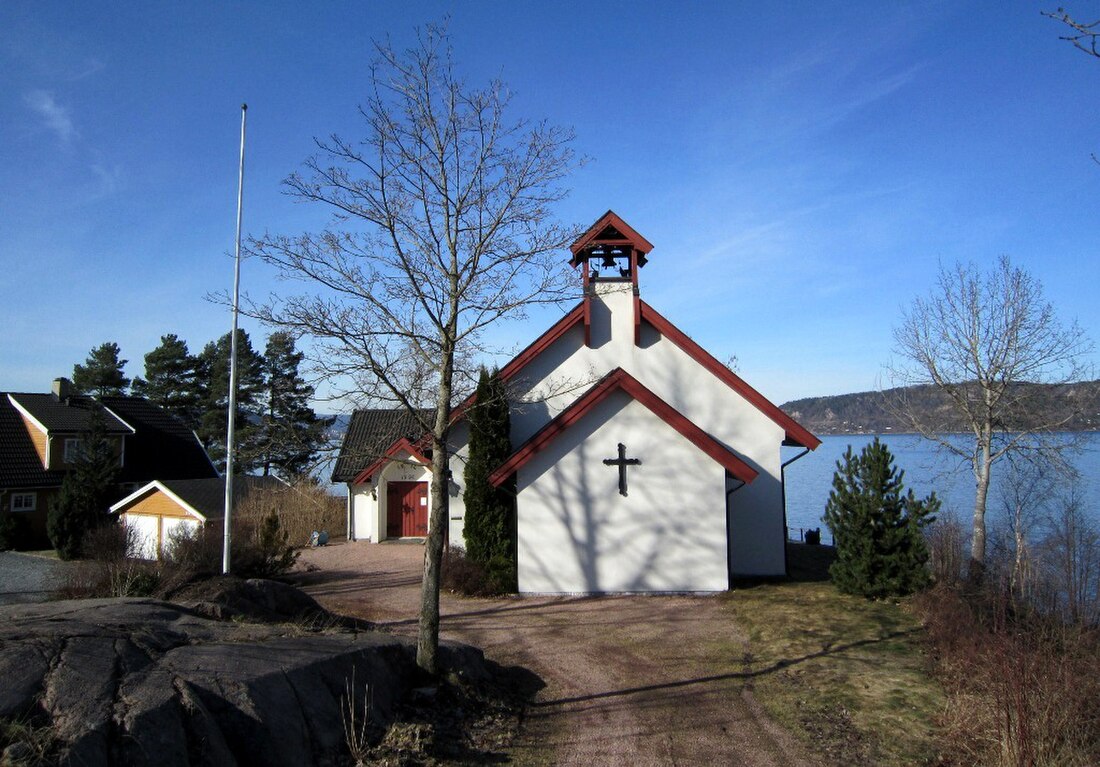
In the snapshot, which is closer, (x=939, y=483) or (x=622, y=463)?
(x=622, y=463)

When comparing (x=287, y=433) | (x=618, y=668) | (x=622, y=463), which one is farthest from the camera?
(x=622, y=463)

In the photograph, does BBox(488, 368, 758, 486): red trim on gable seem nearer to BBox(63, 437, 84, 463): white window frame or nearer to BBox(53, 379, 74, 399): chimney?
BBox(63, 437, 84, 463): white window frame

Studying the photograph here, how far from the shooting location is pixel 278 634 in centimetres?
775

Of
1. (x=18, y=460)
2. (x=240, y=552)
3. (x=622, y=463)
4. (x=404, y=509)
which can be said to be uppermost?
(x=18, y=460)

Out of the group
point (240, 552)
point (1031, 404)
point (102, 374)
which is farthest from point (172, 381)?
point (1031, 404)

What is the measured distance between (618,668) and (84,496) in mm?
30464

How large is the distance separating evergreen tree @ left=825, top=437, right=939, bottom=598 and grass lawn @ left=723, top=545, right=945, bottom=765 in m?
0.49

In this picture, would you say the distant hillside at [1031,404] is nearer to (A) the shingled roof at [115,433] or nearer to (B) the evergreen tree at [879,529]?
(B) the evergreen tree at [879,529]

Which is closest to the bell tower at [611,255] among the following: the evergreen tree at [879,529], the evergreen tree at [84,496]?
the evergreen tree at [879,529]

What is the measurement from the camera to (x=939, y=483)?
121ft

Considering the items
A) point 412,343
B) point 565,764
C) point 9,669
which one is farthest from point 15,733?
point 412,343

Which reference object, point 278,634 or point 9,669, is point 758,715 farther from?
point 9,669

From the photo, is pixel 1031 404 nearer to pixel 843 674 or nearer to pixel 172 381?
pixel 843 674

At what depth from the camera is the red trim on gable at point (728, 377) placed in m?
18.3
